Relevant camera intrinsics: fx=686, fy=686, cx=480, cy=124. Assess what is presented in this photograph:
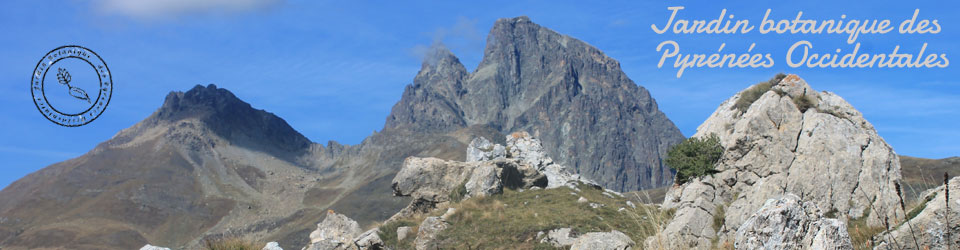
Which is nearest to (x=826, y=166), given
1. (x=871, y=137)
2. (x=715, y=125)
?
(x=871, y=137)

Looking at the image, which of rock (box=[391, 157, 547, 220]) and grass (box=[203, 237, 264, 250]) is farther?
rock (box=[391, 157, 547, 220])

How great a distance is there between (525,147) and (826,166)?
126ft

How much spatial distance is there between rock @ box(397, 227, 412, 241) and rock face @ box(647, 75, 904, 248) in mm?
11514

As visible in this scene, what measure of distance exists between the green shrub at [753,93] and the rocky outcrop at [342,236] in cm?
1624

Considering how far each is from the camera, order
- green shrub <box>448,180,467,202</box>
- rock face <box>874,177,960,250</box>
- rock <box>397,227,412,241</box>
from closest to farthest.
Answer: rock face <box>874,177,960,250</box> < rock <box>397,227,412,241</box> < green shrub <box>448,180,467,202</box>

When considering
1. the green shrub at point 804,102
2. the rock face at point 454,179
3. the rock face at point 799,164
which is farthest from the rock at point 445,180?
the green shrub at point 804,102

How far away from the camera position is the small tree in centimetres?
2723

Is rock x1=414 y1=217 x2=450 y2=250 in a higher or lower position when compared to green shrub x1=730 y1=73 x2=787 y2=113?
lower

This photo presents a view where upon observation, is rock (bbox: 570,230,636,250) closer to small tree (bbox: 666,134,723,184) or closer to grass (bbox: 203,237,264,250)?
grass (bbox: 203,237,264,250)

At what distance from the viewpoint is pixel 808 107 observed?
25.3m

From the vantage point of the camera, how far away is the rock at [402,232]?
30297 millimetres

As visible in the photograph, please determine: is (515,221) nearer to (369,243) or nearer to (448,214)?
(448,214)

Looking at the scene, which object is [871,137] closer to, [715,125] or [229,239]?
[715,125]

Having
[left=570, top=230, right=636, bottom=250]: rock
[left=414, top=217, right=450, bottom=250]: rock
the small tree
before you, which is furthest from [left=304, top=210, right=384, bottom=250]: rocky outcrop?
the small tree
